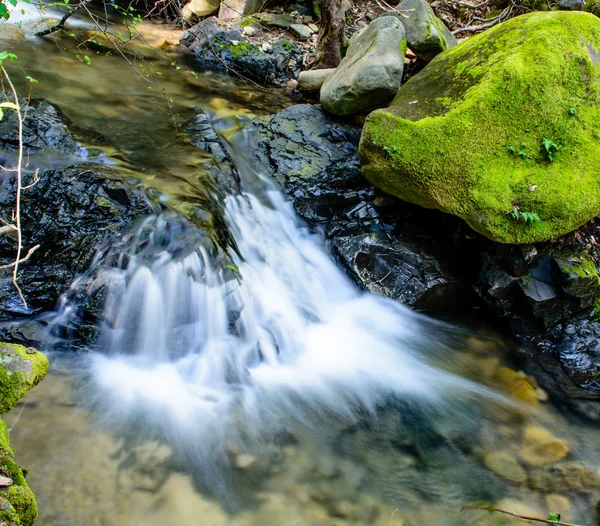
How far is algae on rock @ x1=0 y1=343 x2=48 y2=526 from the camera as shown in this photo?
173cm

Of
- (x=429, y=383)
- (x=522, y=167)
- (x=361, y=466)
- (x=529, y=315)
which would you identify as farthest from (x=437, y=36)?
(x=361, y=466)

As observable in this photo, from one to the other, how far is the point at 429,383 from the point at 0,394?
3.49 m

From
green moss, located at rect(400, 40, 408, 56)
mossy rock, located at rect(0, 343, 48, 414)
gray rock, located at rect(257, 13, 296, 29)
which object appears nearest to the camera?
mossy rock, located at rect(0, 343, 48, 414)

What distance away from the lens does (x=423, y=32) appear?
6180 mm

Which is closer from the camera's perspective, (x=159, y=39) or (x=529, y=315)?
(x=529, y=315)

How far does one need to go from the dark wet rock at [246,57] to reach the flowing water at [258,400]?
12.5ft

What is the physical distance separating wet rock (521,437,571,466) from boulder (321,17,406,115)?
4.38 m

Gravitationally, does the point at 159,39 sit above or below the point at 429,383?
above

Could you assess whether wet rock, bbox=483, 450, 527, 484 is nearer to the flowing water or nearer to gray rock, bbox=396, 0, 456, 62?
the flowing water

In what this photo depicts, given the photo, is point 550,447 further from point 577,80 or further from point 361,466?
point 577,80

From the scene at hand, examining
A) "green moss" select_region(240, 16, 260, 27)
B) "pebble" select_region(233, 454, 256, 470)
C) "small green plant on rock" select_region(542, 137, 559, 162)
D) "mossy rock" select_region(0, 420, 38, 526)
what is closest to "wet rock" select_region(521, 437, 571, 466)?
"pebble" select_region(233, 454, 256, 470)

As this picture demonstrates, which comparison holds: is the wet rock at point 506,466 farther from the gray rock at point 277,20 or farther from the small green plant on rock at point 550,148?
the gray rock at point 277,20

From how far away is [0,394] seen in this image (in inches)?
87.0

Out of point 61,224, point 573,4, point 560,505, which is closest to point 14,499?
point 61,224
